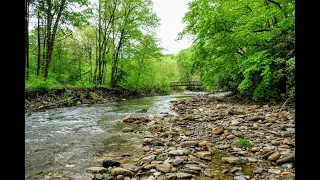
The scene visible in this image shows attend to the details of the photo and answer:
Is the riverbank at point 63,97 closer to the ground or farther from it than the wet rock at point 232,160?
farther from it

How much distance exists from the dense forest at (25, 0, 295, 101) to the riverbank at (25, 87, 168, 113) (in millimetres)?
578

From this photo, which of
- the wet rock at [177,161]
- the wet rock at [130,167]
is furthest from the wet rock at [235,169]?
the wet rock at [130,167]

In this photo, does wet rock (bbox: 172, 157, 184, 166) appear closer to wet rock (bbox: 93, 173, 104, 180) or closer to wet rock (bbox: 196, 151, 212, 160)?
wet rock (bbox: 196, 151, 212, 160)

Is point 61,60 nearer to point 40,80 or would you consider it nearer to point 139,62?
point 40,80

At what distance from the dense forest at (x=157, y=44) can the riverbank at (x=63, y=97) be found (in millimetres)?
578

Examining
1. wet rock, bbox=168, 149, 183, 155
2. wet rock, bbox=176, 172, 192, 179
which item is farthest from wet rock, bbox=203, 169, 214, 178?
wet rock, bbox=168, 149, 183, 155

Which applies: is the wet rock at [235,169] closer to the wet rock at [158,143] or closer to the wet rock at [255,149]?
the wet rock at [255,149]

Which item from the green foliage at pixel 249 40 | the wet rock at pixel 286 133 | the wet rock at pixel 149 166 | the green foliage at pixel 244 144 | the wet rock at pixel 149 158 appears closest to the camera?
the wet rock at pixel 149 166

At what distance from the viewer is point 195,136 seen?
5.68 metres

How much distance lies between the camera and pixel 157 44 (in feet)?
82.6

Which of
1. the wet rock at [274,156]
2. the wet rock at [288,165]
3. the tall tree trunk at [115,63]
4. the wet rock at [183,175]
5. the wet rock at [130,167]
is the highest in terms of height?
the tall tree trunk at [115,63]

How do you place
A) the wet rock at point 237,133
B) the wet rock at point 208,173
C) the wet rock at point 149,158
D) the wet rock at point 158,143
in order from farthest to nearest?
the wet rock at point 237,133, the wet rock at point 158,143, the wet rock at point 149,158, the wet rock at point 208,173

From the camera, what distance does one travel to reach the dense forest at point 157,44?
9.80 m
